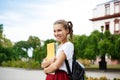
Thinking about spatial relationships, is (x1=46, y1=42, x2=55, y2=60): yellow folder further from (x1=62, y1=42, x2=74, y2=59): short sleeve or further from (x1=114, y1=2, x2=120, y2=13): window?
(x1=114, y1=2, x2=120, y2=13): window

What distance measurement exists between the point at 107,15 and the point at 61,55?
894 centimetres

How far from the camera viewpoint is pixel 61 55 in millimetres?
1574

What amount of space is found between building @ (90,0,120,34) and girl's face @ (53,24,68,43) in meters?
8.17

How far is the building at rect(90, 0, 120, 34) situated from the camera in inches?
391

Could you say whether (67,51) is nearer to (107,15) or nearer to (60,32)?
(60,32)

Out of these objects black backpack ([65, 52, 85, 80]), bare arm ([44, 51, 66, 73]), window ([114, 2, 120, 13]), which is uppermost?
window ([114, 2, 120, 13])

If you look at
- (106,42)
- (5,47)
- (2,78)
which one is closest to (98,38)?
(106,42)

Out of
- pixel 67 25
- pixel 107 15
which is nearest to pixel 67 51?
pixel 67 25

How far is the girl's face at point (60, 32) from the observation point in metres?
1.61

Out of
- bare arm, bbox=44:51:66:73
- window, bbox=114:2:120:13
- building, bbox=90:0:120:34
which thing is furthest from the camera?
window, bbox=114:2:120:13

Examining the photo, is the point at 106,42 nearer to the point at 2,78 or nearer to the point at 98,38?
the point at 98,38

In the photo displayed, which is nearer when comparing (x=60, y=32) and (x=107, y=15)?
(x=60, y=32)

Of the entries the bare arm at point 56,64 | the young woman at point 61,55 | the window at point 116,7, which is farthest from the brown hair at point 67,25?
the window at point 116,7

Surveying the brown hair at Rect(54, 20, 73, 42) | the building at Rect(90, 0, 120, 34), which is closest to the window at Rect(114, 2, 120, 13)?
the building at Rect(90, 0, 120, 34)
